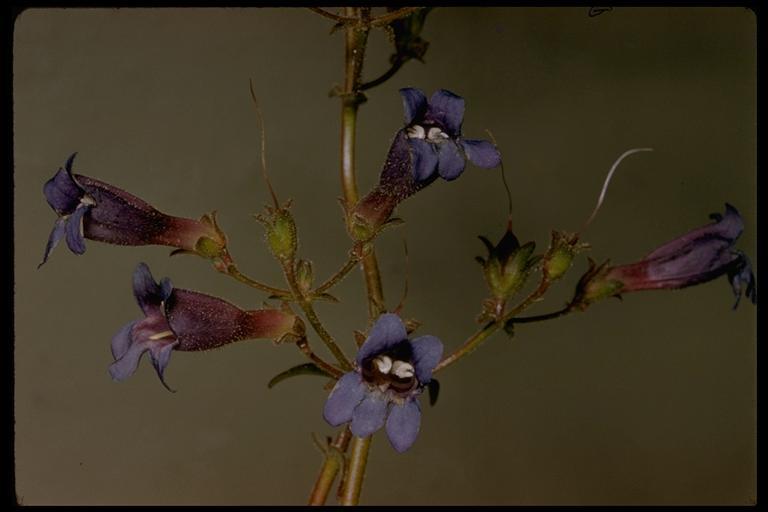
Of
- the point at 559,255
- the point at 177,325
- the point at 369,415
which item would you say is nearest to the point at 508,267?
the point at 559,255

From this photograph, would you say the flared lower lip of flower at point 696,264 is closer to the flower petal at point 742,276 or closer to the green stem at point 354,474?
the flower petal at point 742,276

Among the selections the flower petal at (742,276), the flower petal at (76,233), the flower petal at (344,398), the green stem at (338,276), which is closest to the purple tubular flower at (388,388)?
the flower petal at (344,398)

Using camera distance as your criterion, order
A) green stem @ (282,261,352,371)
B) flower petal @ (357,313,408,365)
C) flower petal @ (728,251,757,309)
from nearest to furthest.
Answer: flower petal @ (357,313,408,365), green stem @ (282,261,352,371), flower petal @ (728,251,757,309)

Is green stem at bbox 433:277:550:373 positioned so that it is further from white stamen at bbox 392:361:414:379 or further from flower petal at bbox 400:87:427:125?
flower petal at bbox 400:87:427:125

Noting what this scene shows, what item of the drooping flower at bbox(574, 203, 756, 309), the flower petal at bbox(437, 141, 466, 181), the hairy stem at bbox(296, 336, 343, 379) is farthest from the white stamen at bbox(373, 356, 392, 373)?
the drooping flower at bbox(574, 203, 756, 309)

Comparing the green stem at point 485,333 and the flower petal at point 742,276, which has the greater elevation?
the flower petal at point 742,276

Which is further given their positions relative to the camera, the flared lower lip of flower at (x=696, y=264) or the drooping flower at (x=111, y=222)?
the flared lower lip of flower at (x=696, y=264)
